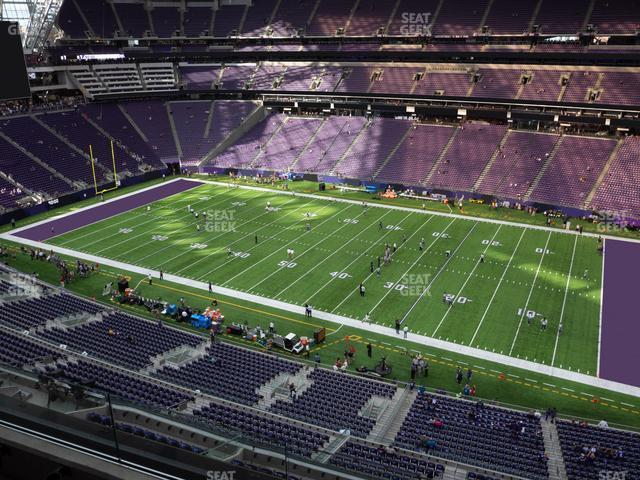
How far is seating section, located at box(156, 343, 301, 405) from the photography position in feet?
72.6

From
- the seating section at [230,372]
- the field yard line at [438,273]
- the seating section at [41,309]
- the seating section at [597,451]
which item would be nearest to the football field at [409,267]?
the field yard line at [438,273]

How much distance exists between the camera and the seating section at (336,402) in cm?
2041

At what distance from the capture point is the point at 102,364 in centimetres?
2212

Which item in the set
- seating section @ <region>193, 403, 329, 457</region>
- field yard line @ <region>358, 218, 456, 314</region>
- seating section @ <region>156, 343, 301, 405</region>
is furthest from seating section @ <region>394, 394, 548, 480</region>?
field yard line @ <region>358, 218, 456, 314</region>

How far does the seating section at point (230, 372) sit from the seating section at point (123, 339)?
1727 millimetres

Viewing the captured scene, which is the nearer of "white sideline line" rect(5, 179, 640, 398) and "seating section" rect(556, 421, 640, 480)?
"seating section" rect(556, 421, 640, 480)

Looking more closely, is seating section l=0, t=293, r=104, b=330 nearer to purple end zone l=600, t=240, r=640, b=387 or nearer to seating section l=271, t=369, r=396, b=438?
seating section l=271, t=369, r=396, b=438

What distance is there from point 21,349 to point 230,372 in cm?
878

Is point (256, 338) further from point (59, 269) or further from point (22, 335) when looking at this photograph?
point (59, 269)

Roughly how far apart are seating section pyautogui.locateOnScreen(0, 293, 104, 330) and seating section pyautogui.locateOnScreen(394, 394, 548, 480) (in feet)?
62.0

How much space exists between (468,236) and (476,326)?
15.3m

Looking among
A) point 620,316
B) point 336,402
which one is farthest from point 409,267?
point 336,402

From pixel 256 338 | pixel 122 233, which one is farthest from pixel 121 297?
pixel 122 233

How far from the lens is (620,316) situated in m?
31.5
